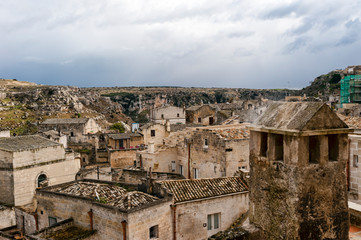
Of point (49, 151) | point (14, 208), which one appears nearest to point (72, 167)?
point (49, 151)

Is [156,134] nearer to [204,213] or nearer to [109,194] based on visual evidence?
[109,194]

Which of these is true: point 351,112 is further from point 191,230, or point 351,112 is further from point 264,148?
point 264,148

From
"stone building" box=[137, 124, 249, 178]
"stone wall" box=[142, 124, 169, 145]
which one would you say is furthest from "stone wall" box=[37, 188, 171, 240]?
"stone wall" box=[142, 124, 169, 145]

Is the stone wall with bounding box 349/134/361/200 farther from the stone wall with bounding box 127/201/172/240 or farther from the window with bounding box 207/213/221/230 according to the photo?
the stone wall with bounding box 127/201/172/240

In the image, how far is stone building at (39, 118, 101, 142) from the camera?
59.1 metres

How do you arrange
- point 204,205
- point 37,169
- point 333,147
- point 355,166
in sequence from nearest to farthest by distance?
1. point 333,147
2. point 355,166
3. point 204,205
4. point 37,169

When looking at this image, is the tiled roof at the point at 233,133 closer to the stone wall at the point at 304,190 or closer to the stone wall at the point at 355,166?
the stone wall at the point at 355,166

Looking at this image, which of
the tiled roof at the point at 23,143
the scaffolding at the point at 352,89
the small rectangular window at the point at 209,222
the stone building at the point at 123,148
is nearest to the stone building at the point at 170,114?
the stone building at the point at 123,148

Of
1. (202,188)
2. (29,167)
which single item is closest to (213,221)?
(202,188)

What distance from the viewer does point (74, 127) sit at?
59875 mm

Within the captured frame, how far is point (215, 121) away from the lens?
2432 inches

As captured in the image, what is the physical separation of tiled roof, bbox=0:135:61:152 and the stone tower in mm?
24381

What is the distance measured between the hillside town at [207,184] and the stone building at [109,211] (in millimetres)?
52

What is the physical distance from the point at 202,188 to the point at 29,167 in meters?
16.0
